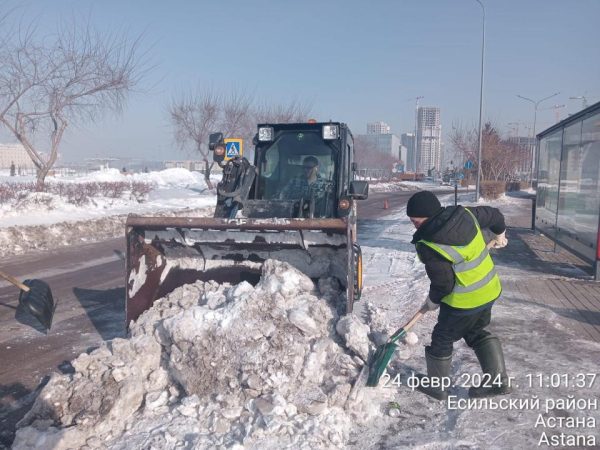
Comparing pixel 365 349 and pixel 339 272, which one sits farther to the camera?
pixel 339 272

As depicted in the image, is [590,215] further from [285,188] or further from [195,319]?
[195,319]

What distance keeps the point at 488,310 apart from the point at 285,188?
10.9 ft

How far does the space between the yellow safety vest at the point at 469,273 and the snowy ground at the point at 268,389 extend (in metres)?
0.85

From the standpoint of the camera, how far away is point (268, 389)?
3695 mm

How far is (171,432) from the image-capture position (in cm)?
334

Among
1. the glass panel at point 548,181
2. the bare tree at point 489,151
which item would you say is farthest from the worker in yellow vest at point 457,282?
the bare tree at point 489,151

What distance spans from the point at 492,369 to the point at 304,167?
3521 mm

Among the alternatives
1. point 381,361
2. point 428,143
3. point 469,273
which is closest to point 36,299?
point 381,361

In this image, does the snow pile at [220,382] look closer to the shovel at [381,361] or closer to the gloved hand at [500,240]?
the shovel at [381,361]

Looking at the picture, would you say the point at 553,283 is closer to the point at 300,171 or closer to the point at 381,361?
the point at 300,171

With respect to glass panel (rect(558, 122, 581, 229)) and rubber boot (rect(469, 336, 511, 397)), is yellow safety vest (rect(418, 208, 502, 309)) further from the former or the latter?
glass panel (rect(558, 122, 581, 229))

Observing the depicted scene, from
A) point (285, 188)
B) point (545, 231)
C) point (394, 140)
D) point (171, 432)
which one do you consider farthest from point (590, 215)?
point (394, 140)

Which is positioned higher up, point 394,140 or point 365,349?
point 394,140

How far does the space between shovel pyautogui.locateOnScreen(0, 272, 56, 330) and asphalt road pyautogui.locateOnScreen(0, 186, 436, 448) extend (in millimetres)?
231
